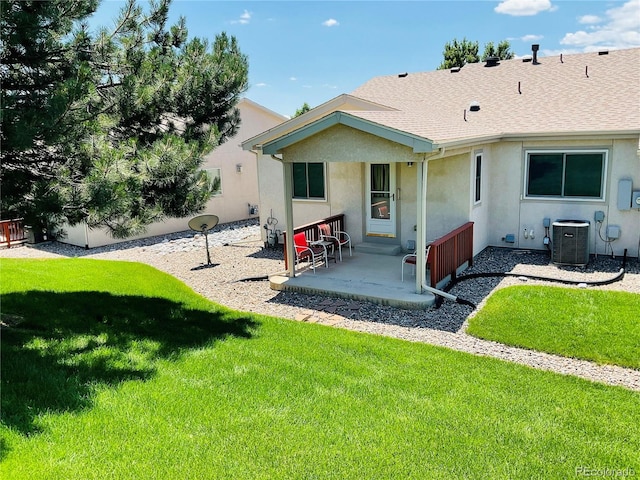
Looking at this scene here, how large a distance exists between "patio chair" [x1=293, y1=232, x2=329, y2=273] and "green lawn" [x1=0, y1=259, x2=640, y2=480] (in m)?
3.17

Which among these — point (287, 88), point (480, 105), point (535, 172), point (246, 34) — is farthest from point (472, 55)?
point (246, 34)

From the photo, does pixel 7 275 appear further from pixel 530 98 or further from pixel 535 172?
pixel 530 98

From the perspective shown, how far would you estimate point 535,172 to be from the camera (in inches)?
482

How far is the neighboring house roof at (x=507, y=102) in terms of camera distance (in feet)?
35.4

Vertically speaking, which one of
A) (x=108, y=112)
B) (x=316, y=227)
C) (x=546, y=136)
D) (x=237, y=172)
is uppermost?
(x=108, y=112)

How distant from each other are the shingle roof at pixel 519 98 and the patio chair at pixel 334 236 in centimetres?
304

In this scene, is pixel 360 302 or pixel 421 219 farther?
pixel 360 302

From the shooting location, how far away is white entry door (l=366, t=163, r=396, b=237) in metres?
12.3

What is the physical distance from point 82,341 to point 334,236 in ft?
23.0

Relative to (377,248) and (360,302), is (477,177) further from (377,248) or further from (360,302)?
(360,302)

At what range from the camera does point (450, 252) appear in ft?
32.9

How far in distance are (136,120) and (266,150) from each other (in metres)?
2.57

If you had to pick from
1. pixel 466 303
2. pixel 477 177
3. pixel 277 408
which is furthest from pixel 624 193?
pixel 277 408

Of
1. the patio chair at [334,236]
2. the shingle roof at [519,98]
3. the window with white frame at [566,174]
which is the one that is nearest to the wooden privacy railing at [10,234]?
the patio chair at [334,236]
